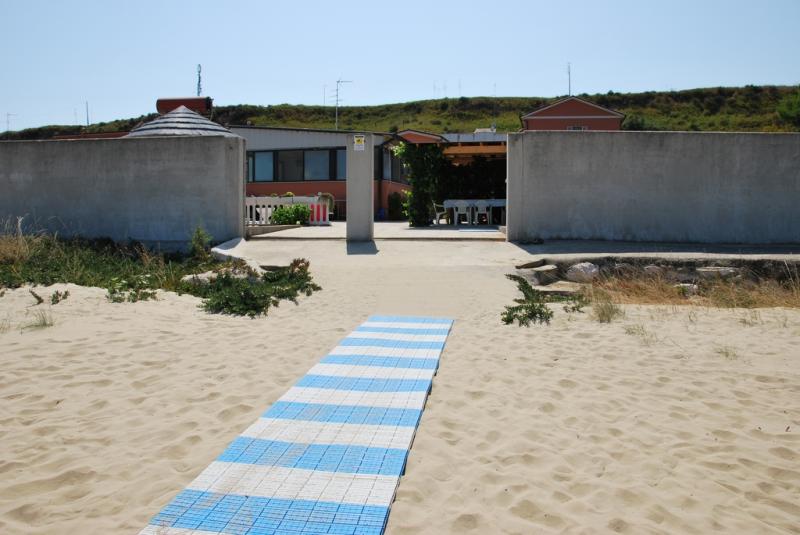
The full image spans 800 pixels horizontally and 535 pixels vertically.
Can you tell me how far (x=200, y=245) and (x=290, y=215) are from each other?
7040mm

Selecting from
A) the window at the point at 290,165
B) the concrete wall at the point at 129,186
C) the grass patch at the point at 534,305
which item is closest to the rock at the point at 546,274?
the grass patch at the point at 534,305

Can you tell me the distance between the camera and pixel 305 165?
26.6 m

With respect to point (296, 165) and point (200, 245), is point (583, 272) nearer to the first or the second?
point (200, 245)

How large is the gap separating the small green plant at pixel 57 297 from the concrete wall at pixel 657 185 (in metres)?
8.76

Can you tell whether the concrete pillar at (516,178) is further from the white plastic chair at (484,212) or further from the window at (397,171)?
the window at (397,171)

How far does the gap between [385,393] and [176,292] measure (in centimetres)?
561

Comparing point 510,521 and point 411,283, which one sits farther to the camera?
point 411,283

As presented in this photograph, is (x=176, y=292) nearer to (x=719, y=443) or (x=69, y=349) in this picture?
(x=69, y=349)

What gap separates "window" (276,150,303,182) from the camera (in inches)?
1049

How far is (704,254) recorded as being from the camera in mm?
11984

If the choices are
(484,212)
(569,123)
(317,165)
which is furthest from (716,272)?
(569,123)

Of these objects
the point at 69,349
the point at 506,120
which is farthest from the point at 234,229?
the point at 506,120

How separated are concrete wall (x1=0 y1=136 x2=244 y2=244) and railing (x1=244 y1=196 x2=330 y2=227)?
202 inches

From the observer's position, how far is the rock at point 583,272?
11.3 m
